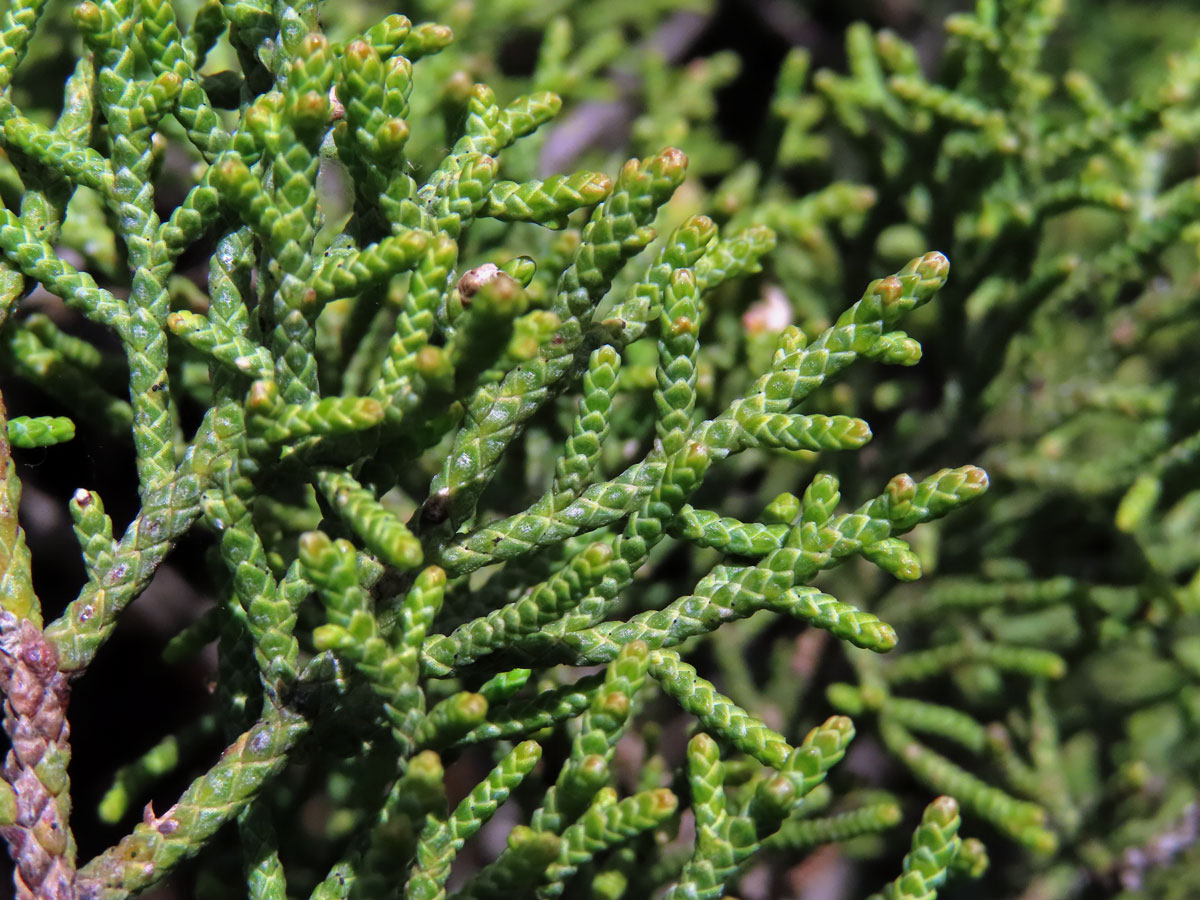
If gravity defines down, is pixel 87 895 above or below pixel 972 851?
above

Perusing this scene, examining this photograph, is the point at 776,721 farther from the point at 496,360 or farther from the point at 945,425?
the point at 496,360

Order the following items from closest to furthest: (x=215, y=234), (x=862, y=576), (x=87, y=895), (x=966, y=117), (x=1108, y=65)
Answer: (x=87, y=895)
(x=215, y=234)
(x=966, y=117)
(x=862, y=576)
(x=1108, y=65)

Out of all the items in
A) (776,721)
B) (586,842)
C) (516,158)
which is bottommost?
(776,721)

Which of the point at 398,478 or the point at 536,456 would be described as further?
the point at 536,456

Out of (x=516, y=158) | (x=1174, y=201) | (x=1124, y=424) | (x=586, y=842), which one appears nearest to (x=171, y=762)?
(x=586, y=842)

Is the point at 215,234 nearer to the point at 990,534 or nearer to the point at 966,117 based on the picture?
the point at 966,117

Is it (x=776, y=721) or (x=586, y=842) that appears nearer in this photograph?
(x=586, y=842)

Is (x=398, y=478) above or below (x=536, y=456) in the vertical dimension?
above

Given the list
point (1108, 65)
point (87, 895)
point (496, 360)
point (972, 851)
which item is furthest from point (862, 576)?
point (1108, 65)

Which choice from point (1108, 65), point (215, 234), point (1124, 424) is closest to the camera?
point (215, 234)
